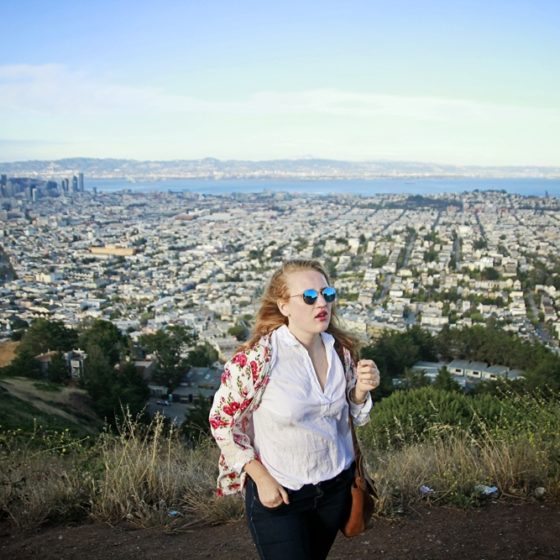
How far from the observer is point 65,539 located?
2629 mm

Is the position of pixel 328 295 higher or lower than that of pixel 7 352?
higher

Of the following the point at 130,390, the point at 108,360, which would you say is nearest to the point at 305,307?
the point at 130,390

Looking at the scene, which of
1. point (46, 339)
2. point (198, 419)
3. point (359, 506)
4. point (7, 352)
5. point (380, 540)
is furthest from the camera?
point (7, 352)

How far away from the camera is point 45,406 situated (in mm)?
9141

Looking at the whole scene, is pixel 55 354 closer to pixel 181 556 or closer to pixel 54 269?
pixel 181 556

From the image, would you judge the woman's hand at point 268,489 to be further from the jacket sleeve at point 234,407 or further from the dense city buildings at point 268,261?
the dense city buildings at point 268,261

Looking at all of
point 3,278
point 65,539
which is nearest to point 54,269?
point 3,278

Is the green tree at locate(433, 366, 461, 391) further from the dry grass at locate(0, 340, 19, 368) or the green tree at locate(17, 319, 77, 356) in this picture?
the dry grass at locate(0, 340, 19, 368)

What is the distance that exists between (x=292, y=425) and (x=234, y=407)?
152mm

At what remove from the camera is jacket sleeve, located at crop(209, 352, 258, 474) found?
165 cm

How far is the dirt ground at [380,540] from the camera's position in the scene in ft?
8.08

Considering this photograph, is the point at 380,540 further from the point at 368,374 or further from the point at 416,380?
the point at 416,380

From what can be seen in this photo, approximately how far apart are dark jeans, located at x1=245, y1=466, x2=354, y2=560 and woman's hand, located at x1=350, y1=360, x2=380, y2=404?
214mm

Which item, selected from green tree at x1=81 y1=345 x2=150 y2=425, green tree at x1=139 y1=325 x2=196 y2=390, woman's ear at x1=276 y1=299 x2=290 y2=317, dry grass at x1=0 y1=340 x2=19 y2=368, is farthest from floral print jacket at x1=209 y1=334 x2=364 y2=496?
dry grass at x1=0 y1=340 x2=19 y2=368
